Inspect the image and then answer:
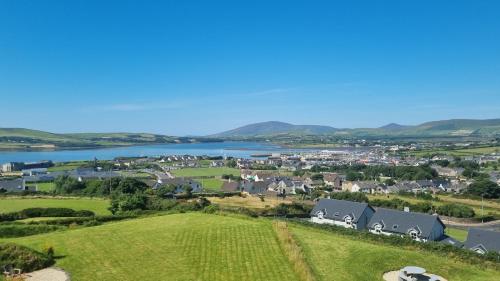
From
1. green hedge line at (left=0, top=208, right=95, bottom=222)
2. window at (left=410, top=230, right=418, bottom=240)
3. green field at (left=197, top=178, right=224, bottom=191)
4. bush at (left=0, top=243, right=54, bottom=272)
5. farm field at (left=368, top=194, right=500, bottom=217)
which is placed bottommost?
farm field at (left=368, top=194, right=500, bottom=217)

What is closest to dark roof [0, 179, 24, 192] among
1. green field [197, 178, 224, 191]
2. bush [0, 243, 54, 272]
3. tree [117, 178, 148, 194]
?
tree [117, 178, 148, 194]

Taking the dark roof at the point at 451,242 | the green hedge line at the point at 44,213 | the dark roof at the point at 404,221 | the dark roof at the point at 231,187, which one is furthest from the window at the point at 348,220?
the dark roof at the point at 231,187

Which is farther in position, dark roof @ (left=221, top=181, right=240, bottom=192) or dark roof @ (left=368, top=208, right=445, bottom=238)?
dark roof @ (left=221, top=181, right=240, bottom=192)

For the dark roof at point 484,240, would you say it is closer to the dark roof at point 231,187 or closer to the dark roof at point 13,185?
the dark roof at point 231,187

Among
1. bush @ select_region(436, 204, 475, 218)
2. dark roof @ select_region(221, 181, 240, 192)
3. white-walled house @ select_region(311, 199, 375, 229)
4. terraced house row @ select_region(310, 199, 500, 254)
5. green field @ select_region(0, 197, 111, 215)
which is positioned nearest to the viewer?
terraced house row @ select_region(310, 199, 500, 254)

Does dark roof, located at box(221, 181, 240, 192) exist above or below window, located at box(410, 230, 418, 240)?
below

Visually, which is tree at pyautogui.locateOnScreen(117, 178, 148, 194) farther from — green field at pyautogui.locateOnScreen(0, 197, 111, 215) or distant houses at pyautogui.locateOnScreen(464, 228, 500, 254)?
distant houses at pyautogui.locateOnScreen(464, 228, 500, 254)
